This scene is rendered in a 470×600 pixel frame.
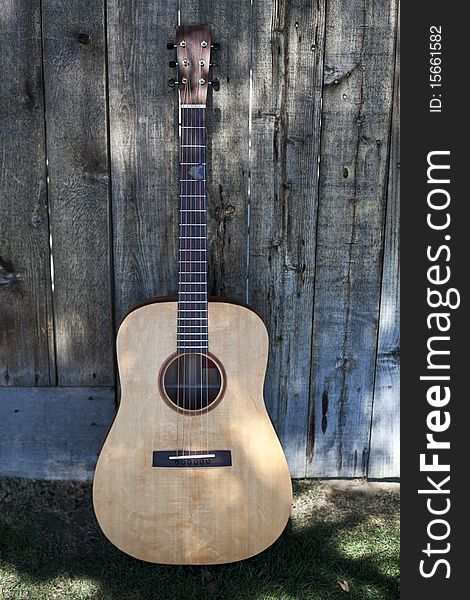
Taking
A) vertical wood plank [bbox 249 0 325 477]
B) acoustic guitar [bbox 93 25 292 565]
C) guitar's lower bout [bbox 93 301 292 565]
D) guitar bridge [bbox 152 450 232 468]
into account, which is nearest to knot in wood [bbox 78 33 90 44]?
acoustic guitar [bbox 93 25 292 565]

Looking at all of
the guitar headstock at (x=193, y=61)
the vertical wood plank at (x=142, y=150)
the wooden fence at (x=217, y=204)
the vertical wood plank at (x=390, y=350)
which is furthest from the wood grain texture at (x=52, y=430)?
the guitar headstock at (x=193, y=61)

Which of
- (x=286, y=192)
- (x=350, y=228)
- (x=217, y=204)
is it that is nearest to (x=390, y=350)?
(x=350, y=228)

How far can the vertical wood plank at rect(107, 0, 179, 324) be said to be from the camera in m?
2.34

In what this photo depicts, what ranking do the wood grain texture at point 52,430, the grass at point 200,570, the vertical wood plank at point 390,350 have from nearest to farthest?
the grass at point 200,570, the vertical wood plank at point 390,350, the wood grain texture at point 52,430

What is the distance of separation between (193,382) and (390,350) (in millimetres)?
750

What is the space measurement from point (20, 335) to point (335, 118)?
1289mm

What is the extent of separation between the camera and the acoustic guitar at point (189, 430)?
2.22m

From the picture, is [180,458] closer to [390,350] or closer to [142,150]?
[390,350]

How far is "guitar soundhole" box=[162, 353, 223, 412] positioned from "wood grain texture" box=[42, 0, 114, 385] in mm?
398

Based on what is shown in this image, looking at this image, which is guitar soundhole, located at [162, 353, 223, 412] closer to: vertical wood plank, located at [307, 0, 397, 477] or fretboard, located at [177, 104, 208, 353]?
fretboard, located at [177, 104, 208, 353]

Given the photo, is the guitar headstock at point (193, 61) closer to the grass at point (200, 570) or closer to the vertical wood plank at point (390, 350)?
the vertical wood plank at point (390, 350)

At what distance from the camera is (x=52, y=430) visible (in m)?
2.62

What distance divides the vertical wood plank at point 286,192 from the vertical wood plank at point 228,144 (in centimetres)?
3

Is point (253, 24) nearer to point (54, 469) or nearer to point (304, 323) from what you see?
point (304, 323)
